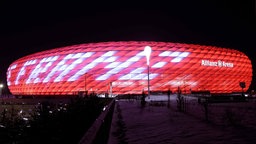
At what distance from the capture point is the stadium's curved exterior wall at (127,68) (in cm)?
5875

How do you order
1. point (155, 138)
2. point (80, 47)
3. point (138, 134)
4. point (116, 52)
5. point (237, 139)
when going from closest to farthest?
point (237, 139), point (155, 138), point (138, 134), point (116, 52), point (80, 47)

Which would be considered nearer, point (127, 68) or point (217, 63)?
point (127, 68)

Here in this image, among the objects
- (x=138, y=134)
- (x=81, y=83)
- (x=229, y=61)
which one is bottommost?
(x=138, y=134)

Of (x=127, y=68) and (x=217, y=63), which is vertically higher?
(x=217, y=63)

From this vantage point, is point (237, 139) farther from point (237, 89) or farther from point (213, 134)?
point (237, 89)

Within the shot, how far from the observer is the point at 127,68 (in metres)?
58.2

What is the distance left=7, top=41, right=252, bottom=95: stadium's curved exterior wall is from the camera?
5875 centimetres

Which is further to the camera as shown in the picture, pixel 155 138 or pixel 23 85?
pixel 23 85

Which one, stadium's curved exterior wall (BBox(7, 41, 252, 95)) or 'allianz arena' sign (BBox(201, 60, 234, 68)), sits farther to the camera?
'allianz arena' sign (BBox(201, 60, 234, 68))

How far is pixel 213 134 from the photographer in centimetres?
689

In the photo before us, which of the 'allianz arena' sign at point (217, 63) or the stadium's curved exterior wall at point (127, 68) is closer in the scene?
the stadium's curved exterior wall at point (127, 68)

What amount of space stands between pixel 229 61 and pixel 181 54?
1427 cm

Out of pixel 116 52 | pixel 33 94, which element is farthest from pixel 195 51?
pixel 33 94

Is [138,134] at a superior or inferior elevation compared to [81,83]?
inferior
